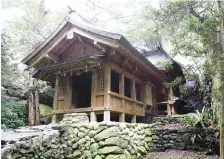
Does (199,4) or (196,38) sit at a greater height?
(199,4)

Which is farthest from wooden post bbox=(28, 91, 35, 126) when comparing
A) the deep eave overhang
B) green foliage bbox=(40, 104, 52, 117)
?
the deep eave overhang

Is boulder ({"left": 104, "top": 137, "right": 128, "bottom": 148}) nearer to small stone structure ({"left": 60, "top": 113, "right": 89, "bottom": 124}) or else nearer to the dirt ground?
small stone structure ({"left": 60, "top": 113, "right": 89, "bottom": 124})

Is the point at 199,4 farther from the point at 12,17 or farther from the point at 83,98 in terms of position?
the point at 12,17

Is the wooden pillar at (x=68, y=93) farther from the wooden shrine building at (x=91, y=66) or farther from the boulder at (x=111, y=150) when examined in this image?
the boulder at (x=111, y=150)

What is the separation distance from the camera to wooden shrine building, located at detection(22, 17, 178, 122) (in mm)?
7914

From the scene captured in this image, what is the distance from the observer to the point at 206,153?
704 centimetres

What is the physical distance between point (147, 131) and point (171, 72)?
21.0ft

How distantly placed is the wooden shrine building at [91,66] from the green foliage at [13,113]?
79.9 inches

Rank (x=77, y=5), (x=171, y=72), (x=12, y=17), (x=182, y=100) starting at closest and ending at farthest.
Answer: (x=12, y=17), (x=171, y=72), (x=182, y=100), (x=77, y=5)

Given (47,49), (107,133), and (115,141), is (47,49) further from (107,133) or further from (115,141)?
(115,141)

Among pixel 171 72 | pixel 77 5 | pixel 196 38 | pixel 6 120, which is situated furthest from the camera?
pixel 77 5

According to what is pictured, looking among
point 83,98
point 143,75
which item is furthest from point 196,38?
point 83,98

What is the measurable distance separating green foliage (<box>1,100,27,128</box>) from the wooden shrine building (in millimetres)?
2030

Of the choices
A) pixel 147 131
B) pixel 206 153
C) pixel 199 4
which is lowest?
pixel 206 153
